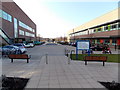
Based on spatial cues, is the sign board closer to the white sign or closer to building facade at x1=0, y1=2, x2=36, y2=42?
the white sign

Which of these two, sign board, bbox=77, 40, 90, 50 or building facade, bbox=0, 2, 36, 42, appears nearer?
sign board, bbox=77, 40, 90, 50

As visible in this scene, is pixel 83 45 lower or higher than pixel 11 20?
lower

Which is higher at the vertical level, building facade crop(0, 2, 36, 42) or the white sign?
building facade crop(0, 2, 36, 42)

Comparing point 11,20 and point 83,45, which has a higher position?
point 11,20

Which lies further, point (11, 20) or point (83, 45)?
point (11, 20)

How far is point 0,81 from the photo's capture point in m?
5.27

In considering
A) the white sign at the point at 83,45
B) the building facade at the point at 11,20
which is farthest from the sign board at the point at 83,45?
the building facade at the point at 11,20

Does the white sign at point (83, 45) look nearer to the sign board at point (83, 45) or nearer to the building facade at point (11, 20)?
the sign board at point (83, 45)

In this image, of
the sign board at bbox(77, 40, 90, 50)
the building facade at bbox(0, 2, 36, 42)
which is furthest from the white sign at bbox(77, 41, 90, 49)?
the building facade at bbox(0, 2, 36, 42)

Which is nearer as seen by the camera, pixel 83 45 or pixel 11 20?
pixel 83 45

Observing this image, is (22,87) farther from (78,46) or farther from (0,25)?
(0,25)

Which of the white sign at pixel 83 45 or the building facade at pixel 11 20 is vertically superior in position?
the building facade at pixel 11 20

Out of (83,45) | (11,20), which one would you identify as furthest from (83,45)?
(11,20)

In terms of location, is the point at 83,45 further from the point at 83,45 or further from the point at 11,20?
the point at 11,20
